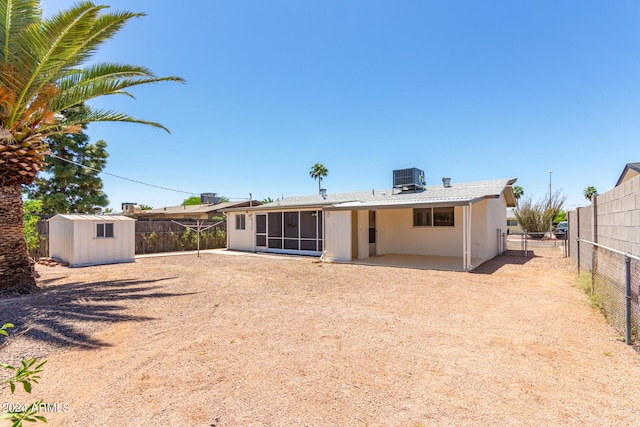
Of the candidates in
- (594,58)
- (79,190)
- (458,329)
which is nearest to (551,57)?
(594,58)

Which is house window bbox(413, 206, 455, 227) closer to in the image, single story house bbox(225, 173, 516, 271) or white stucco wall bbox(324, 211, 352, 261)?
single story house bbox(225, 173, 516, 271)

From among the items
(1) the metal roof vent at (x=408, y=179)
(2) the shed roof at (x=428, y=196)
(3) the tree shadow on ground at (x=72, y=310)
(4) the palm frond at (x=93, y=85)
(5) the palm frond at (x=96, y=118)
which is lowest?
(3) the tree shadow on ground at (x=72, y=310)

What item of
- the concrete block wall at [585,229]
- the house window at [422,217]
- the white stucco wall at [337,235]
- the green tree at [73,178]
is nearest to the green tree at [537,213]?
the house window at [422,217]

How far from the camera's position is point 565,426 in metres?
2.61

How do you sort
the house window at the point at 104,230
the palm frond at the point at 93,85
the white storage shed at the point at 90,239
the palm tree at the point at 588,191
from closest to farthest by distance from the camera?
the palm frond at the point at 93,85, the white storage shed at the point at 90,239, the house window at the point at 104,230, the palm tree at the point at 588,191

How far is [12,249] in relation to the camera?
750 centimetres

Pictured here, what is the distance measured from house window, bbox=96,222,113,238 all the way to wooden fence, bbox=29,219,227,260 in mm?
3560

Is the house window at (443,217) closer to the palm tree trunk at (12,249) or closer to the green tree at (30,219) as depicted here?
the palm tree trunk at (12,249)

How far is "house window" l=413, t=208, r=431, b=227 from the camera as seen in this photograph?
1454 centimetres

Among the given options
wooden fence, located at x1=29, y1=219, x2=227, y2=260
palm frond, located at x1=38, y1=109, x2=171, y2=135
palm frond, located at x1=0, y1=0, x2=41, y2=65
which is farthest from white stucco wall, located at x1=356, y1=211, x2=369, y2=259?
palm frond, located at x1=0, y1=0, x2=41, y2=65

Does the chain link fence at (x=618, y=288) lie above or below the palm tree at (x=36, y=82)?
below

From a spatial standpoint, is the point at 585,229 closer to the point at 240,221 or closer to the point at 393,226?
the point at 393,226

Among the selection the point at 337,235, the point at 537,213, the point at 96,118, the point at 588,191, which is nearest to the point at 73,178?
the point at 96,118

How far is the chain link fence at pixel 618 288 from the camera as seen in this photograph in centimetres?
428
